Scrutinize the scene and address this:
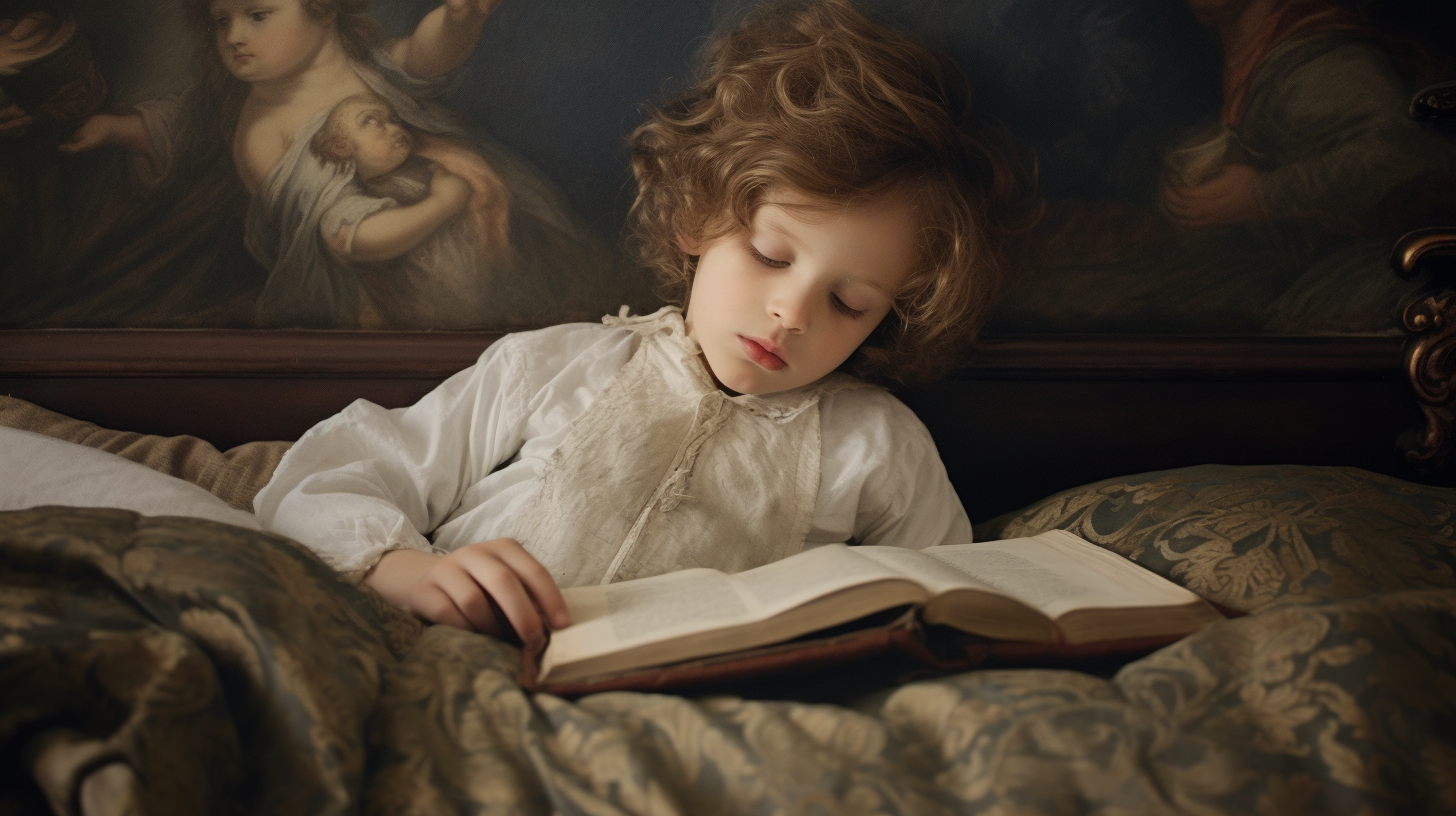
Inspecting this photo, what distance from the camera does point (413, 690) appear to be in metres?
0.76

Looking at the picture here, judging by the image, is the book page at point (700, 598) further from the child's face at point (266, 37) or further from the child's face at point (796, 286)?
the child's face at point (266, 37)

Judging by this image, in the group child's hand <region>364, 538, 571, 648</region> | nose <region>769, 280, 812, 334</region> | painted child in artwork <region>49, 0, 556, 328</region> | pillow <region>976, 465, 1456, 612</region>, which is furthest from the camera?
painted child in artwork <region>49, 0, 556, 328</region>

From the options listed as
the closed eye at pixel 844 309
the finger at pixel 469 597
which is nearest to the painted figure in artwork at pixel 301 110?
the closed eye at pixel 844 309

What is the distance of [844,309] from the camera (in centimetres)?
125

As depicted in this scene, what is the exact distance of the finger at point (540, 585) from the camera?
2.90 ft

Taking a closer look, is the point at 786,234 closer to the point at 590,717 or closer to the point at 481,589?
the point at 481,589

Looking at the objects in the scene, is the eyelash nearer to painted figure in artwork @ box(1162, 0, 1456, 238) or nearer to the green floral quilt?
the green floral quilt

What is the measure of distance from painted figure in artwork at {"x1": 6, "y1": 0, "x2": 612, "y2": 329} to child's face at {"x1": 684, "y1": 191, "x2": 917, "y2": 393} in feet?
1.40

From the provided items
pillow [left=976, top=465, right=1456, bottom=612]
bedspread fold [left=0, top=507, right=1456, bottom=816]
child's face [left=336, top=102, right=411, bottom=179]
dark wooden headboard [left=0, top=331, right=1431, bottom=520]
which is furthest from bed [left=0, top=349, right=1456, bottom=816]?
child's face [left=336, top=102, right=411, bottom=179]

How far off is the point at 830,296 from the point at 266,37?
1.01 m

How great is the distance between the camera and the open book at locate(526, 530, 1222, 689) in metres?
0.79

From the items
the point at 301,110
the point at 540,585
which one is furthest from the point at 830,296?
the point at 301,110

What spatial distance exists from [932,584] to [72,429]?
1.34 meters

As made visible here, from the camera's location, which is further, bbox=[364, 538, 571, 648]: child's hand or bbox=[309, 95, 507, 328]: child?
bbox=[309, 95, 507, 328]: child
